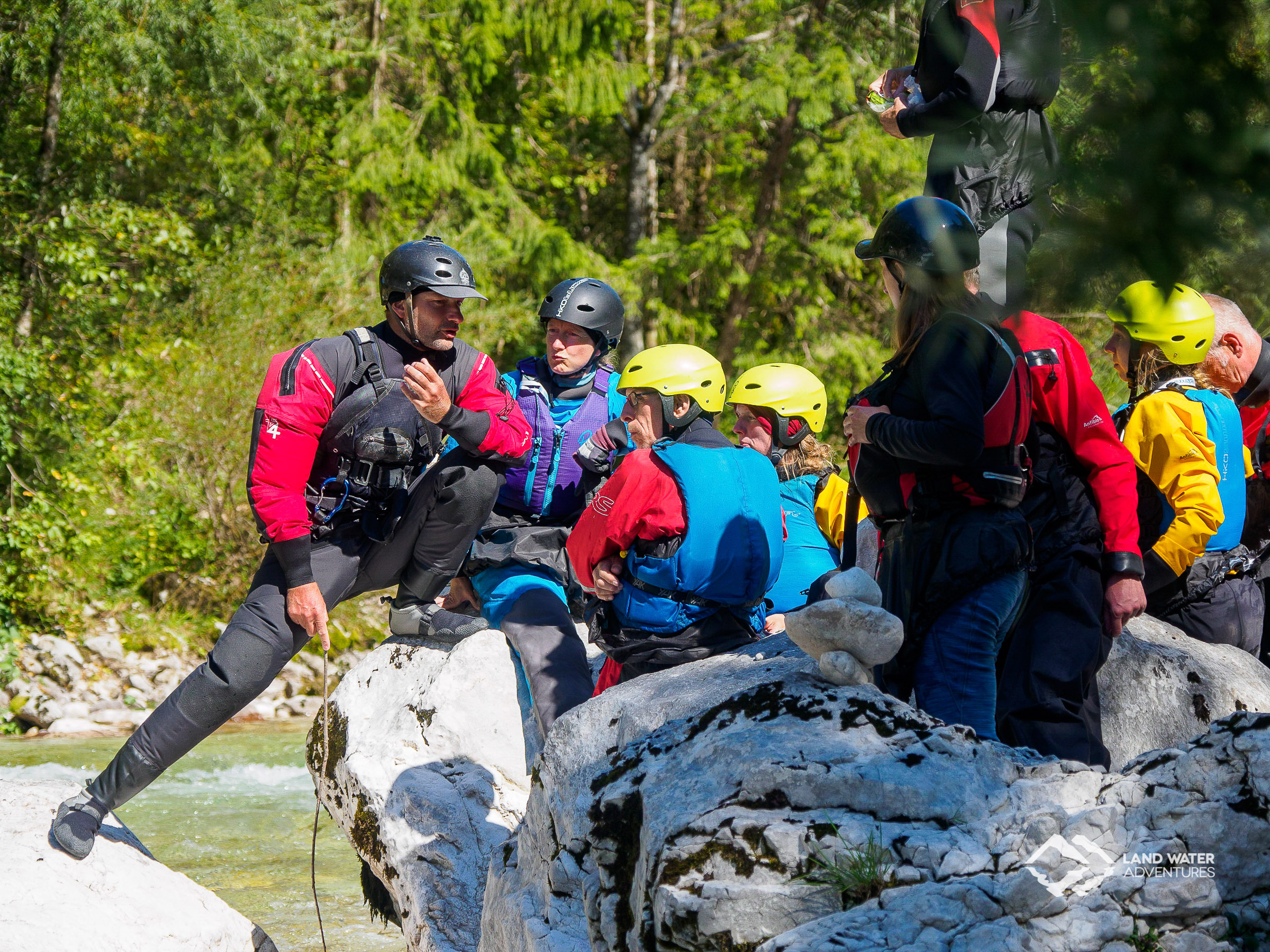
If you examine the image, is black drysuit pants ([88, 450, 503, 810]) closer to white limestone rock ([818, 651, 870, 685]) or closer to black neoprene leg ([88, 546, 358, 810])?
black neoprene leg ([88, 546, 358, 810])

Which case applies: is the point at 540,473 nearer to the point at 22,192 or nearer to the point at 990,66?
the point at 990,66

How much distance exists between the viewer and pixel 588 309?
541 centimetres

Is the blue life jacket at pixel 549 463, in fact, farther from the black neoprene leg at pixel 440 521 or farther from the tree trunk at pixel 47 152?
the tree trunk at pixel 47 152

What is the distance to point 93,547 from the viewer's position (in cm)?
1221

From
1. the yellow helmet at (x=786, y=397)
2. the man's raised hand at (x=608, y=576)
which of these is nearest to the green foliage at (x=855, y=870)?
the man's raised hand at (x=608, y=576)

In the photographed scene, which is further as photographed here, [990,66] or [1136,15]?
[990,66]

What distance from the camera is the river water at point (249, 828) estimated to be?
561cm

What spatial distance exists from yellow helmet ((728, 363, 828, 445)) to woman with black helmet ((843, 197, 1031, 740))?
2.19 meters

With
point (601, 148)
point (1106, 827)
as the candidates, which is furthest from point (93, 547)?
point (601, 148)

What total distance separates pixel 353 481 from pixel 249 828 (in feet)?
11.7

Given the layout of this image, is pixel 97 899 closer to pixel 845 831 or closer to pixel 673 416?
pixel 673 416

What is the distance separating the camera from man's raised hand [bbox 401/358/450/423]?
14.7 ft

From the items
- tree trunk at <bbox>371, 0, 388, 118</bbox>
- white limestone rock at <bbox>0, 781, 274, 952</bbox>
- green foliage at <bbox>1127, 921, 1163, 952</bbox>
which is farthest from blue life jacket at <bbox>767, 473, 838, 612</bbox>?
tree trunk at <bbox>371, 0, 388, 118</bbox>

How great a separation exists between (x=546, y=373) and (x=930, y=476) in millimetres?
2557
